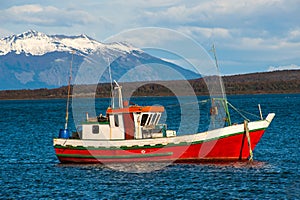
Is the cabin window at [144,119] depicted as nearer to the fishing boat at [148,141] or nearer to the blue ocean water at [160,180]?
the fishing boat at [148,141]

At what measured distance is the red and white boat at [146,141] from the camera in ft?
131

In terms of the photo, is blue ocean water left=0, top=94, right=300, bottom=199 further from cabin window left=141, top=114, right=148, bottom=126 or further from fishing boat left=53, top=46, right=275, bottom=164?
cabin window left=141, top=114, right=148, bottom=126

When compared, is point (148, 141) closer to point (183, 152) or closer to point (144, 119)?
point (144, 119)

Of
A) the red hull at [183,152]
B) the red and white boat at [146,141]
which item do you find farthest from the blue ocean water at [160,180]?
the red and white boat at [146,141]

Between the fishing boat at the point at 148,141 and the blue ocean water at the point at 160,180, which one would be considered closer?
the blue ocean water at the point at 160,180

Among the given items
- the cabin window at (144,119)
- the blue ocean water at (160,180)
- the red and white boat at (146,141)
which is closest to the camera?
the blue ocean water at (160,180)

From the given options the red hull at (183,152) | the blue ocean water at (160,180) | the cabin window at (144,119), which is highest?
the cabin window at (144,119)

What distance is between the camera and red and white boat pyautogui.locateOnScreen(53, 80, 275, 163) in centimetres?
3978

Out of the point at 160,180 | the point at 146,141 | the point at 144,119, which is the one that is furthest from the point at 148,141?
the point at 160,180

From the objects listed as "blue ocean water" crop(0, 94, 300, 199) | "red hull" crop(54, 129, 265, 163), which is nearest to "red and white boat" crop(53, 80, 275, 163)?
"red hull" crop(54, 129, 265, 163)

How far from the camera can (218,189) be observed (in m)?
32.4

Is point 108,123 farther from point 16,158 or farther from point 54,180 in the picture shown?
point 16,158

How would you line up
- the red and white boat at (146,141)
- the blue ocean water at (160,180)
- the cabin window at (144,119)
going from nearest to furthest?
the blue ocean water at (160,180) → the red and white boat at (146,141) → the cabin window at (144,119)

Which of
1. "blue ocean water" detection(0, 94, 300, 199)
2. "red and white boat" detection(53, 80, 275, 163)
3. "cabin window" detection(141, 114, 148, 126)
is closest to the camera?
"blue ocean water" detection(0, 94, 300, 199)
